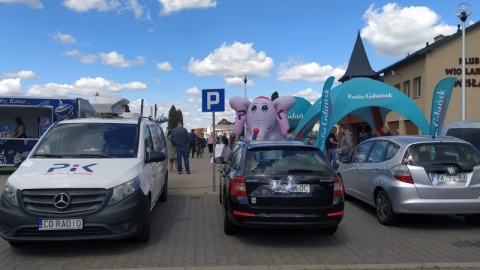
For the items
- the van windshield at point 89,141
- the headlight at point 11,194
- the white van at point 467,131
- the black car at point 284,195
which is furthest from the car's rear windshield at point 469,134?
the headlight at point 11,194

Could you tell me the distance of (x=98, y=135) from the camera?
700cm

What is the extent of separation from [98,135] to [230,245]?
2.70 metres

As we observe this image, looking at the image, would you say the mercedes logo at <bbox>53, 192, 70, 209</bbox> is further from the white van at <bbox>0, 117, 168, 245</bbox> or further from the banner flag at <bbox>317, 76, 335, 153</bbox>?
the banner flag at <bbox>317, 76, 335, 153</bbox>

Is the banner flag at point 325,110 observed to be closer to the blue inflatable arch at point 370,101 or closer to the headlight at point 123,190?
the blue inflatable arch at point 370,101

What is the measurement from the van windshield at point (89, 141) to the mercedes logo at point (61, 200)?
117 cm

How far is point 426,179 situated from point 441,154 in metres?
0.58

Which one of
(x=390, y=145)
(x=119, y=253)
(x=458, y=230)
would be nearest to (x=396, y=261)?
(x=458, y=230)

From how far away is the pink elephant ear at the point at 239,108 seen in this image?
14.6 m

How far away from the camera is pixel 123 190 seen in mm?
5695

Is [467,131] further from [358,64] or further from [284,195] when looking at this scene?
[358,64]

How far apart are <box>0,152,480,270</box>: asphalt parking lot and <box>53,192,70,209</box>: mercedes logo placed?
27.7 inches

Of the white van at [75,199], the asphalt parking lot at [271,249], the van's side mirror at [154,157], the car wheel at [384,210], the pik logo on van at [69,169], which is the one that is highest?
the van's side mirror at [154,157]

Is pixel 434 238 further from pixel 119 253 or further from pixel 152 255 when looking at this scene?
pixel 119 253

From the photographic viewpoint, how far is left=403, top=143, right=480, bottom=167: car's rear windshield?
281 inches
